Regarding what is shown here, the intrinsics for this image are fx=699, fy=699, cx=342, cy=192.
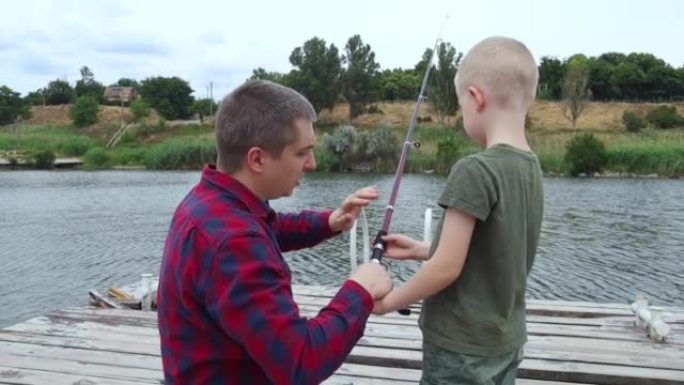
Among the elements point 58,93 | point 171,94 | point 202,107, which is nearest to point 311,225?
point 202,107

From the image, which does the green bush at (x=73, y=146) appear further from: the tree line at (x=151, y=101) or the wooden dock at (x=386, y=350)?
the wooden dock at (x=386, y=350)

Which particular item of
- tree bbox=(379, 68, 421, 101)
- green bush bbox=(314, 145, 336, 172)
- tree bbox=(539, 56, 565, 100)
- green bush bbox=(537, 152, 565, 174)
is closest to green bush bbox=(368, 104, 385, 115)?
tree bbox=(379, 68, 421, 101)

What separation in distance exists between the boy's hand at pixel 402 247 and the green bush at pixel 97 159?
52.4 m

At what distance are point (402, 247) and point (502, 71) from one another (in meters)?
0.71

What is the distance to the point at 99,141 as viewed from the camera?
65125mm

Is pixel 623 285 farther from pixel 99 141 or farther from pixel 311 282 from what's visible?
pixel 99 141

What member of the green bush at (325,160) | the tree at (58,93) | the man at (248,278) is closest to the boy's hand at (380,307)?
the man at (248,278)

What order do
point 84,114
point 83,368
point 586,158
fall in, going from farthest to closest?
point 84,114, point 586,158, point 83,368

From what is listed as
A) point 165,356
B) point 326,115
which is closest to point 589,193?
point 165,356

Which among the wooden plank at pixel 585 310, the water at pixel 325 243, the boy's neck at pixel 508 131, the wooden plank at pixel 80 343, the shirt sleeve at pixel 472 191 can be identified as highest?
the boy's neck at pixel 508 131

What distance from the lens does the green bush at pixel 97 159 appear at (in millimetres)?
52312

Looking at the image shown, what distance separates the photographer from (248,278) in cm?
157

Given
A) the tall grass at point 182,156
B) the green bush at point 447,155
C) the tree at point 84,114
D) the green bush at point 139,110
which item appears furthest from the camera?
the tree at point 84,114

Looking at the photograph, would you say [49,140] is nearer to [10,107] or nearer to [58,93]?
[10,107]
